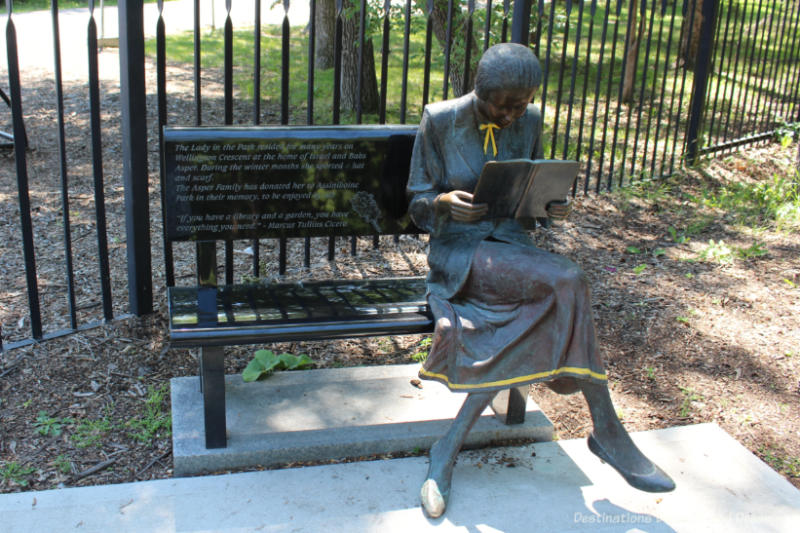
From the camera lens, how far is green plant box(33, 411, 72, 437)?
3.49 meters

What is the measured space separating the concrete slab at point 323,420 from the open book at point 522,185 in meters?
1.01

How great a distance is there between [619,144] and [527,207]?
17.5ft

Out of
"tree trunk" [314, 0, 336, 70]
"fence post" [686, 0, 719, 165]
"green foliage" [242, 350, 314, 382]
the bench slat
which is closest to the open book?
the bench slat

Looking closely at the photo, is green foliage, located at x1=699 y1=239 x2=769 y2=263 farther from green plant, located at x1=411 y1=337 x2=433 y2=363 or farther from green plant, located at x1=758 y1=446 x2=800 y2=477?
Answer: green plant, located at x1=411 y1=337 x2=433 y2=363

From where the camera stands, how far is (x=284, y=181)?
3.57 metres

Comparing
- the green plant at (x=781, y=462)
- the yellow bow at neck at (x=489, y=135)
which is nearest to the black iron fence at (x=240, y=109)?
the yellow bow at neck at (x=489, y=135)

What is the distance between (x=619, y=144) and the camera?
823 centimetres

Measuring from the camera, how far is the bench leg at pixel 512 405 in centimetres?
355

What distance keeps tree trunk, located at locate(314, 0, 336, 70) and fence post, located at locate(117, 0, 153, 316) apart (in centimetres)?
562

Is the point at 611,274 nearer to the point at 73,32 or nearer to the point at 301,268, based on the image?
the point at 301,268

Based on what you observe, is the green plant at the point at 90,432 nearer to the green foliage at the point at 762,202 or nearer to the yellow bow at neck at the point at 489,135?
the yellow bow at neck at the point at 489,135

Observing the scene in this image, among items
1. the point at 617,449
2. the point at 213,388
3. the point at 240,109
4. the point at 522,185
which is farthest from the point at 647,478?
the point at 240,109

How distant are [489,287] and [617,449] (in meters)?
0.83

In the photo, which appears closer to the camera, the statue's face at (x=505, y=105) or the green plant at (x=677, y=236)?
the statue's face at (x=505, y=105)
